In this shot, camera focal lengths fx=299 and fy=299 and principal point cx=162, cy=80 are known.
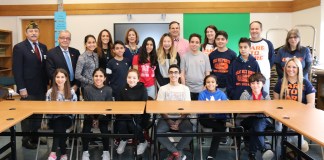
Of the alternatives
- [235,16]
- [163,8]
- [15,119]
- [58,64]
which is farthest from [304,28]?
[15,119]

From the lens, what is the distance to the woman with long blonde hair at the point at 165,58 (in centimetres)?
388

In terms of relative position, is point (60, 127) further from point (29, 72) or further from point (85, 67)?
point (29, 72)

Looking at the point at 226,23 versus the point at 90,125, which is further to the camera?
the point at 226,23

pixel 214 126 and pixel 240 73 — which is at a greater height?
pixel 240 73

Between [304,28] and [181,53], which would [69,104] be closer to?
[181,53]

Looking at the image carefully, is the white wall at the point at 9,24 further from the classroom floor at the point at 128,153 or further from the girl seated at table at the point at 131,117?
the girl seated at table at the point at 131,117

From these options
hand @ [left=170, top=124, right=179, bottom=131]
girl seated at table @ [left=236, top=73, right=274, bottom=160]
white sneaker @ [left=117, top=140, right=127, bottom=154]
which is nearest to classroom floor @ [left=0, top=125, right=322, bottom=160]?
white sneaker @ [left=117, top=140, right=127, bottom=154]

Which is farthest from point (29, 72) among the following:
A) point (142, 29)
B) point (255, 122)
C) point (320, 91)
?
point (320, 91)

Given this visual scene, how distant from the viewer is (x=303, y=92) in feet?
11.4

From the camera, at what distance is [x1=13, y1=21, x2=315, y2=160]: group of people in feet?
11.4

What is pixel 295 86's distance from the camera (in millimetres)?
3455

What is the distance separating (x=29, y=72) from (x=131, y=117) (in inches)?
62.4

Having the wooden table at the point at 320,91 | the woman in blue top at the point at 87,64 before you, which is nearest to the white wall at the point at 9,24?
the woman in blue top at the point at 87,64

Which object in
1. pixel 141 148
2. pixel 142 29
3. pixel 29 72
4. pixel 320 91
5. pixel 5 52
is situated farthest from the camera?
pixel 5 52
